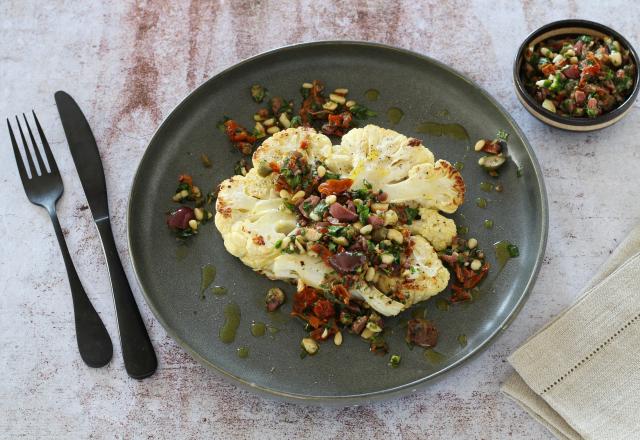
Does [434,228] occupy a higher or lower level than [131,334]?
higher

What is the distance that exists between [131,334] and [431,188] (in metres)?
1.86

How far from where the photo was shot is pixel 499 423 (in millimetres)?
3820

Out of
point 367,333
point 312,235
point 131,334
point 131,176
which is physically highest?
point 312,235

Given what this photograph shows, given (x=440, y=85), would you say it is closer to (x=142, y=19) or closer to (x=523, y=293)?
(x=523, y=293)

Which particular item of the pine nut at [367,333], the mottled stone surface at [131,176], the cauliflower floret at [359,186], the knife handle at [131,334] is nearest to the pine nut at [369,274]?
the cauliflower floret at [359,186]

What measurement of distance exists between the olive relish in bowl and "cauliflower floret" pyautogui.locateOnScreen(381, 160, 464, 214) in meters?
0.83

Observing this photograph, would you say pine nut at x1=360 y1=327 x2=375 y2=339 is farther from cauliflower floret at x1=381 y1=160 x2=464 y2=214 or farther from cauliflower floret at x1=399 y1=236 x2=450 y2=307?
cauliflower floret at x1=381 y1=160 x2=464 y2=214

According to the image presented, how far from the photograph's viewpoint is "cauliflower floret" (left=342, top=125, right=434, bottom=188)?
12.4 ft

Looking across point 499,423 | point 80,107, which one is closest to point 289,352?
point 499,423

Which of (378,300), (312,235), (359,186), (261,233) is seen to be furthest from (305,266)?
(359,186)

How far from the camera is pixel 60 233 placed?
13.7 ft

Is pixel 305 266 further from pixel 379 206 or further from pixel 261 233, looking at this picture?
pixel 379 206

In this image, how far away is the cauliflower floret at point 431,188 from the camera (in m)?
3.77

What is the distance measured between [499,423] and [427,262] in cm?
101
